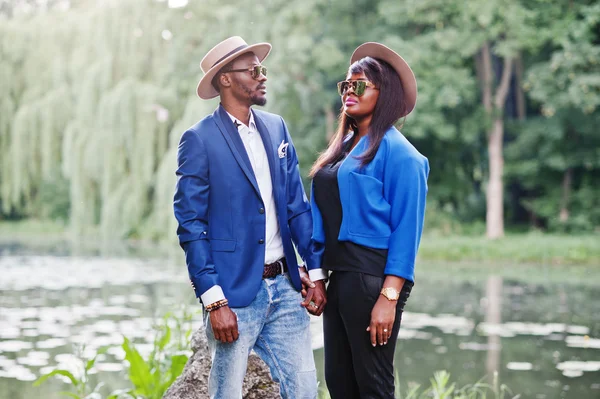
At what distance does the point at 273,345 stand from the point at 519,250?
1631cm

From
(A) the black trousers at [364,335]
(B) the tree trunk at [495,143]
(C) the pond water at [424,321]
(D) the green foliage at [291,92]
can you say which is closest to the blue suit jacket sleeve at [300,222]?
(A) the black trousers at [364,335]

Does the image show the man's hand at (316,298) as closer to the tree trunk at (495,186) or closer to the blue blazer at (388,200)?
the blue blazer at (388,200)

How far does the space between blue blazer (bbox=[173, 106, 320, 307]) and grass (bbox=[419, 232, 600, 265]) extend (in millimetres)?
15979

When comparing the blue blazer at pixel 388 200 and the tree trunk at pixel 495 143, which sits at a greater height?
the tree trunk at pixel 495 143

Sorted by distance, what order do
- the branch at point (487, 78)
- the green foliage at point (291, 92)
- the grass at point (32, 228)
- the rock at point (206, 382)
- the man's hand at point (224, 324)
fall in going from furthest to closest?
1. the grass at point (32, 228)
2. the branch at point (487, 78)
3. the green foliage at point (291, 92)
4. the rock at point (206, 382)
5. the man's hand at point (224, 324)

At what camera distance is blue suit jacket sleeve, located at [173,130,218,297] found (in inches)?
120

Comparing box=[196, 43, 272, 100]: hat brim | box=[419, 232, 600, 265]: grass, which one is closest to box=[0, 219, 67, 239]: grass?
box=[419, 232, 600, 265]: grass

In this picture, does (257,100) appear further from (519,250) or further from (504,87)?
(504,87)

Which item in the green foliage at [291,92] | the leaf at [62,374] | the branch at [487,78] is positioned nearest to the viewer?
the leaf at [62,374]

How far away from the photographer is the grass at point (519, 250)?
722 inches

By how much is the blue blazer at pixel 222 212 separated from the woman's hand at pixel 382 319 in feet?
A: 1.03

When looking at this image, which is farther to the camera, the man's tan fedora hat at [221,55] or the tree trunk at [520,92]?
the tree trunk at [520,92]

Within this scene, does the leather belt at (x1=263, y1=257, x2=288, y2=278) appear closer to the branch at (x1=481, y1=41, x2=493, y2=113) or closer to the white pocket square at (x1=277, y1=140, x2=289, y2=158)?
the white pocket square at (x1=277, y1=140, x2=289, y2=158)

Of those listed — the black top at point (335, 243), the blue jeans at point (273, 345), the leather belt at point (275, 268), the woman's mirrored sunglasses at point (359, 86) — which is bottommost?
the blue jeans at point (273, 345)
